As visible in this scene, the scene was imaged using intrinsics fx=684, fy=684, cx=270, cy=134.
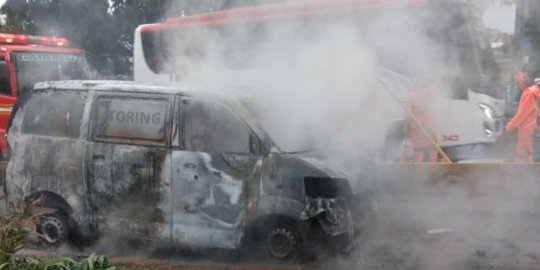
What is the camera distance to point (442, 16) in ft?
19.6

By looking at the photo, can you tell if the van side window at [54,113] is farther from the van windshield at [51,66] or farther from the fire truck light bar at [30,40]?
the van windshield at [51,66]

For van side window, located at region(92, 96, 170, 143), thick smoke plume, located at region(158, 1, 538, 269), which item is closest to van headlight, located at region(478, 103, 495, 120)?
thick smoke plume, located at region(158, 1, 538, 269)

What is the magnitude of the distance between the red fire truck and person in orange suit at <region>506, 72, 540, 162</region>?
23.0 feet

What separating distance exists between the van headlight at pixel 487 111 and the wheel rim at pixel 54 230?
511cm

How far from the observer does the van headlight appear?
28.0 feet

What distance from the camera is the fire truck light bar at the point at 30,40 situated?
1130 cm

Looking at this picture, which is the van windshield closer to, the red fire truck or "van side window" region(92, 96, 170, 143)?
the red fire truck

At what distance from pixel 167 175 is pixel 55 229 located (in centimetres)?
128

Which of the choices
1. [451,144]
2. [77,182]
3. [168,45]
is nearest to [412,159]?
[451,144]

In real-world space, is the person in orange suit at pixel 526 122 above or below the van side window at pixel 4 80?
below

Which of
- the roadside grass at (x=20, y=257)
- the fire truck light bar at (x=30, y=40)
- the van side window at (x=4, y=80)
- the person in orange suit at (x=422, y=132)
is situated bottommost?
the roadside grass at (x=20, y=257)

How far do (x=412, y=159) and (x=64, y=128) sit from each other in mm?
4188

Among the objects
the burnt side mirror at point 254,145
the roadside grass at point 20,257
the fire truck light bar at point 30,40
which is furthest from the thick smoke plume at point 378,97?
the fire truck light bar at point 30,40

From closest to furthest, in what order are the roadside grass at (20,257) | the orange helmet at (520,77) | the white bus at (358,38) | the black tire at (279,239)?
the roadside grass at (20,257) < the black tire at (279,239) < the white bus at (358,38) < the orange helmet at (520,77)
